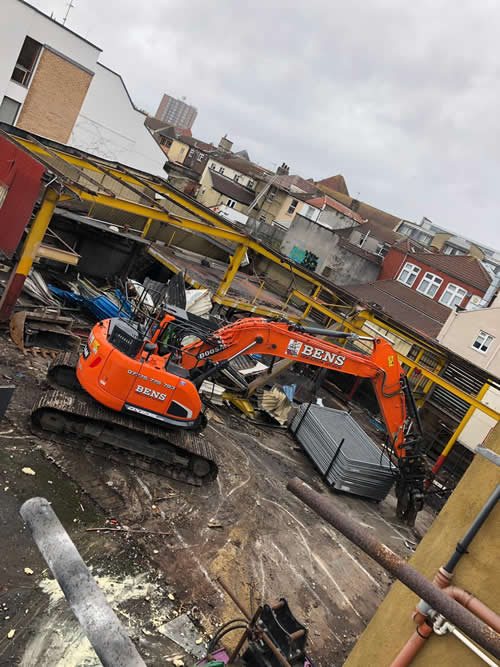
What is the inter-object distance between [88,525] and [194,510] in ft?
7.70

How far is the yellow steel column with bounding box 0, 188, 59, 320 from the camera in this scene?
12719mm

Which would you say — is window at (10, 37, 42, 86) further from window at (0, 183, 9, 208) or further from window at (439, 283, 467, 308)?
window at (439, 283, 467, 308)

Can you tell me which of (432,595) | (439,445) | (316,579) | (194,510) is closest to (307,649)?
(316,579)

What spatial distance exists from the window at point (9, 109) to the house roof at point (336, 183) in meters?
52.6

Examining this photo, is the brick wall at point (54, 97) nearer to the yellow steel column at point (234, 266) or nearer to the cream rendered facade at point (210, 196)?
the yellow steel column at point (234, 266)

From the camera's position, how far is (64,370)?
11414mm

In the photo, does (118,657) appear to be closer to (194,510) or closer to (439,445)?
(194,510)

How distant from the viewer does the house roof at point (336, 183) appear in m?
70.3

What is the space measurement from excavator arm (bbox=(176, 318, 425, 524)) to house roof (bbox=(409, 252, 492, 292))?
21029 millimetres

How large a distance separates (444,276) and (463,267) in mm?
1355

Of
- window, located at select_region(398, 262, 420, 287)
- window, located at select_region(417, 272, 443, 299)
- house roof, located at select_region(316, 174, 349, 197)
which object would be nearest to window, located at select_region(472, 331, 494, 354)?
window, located at select_region(417, 272, 443, 299)

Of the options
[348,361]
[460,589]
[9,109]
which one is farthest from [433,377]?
[9,109]

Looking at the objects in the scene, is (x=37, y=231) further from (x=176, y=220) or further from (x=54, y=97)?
(x=54, y=97)

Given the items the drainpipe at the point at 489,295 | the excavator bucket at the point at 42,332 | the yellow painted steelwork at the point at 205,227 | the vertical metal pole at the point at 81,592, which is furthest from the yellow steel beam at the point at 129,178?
the drainpipe at the point at 489,295
